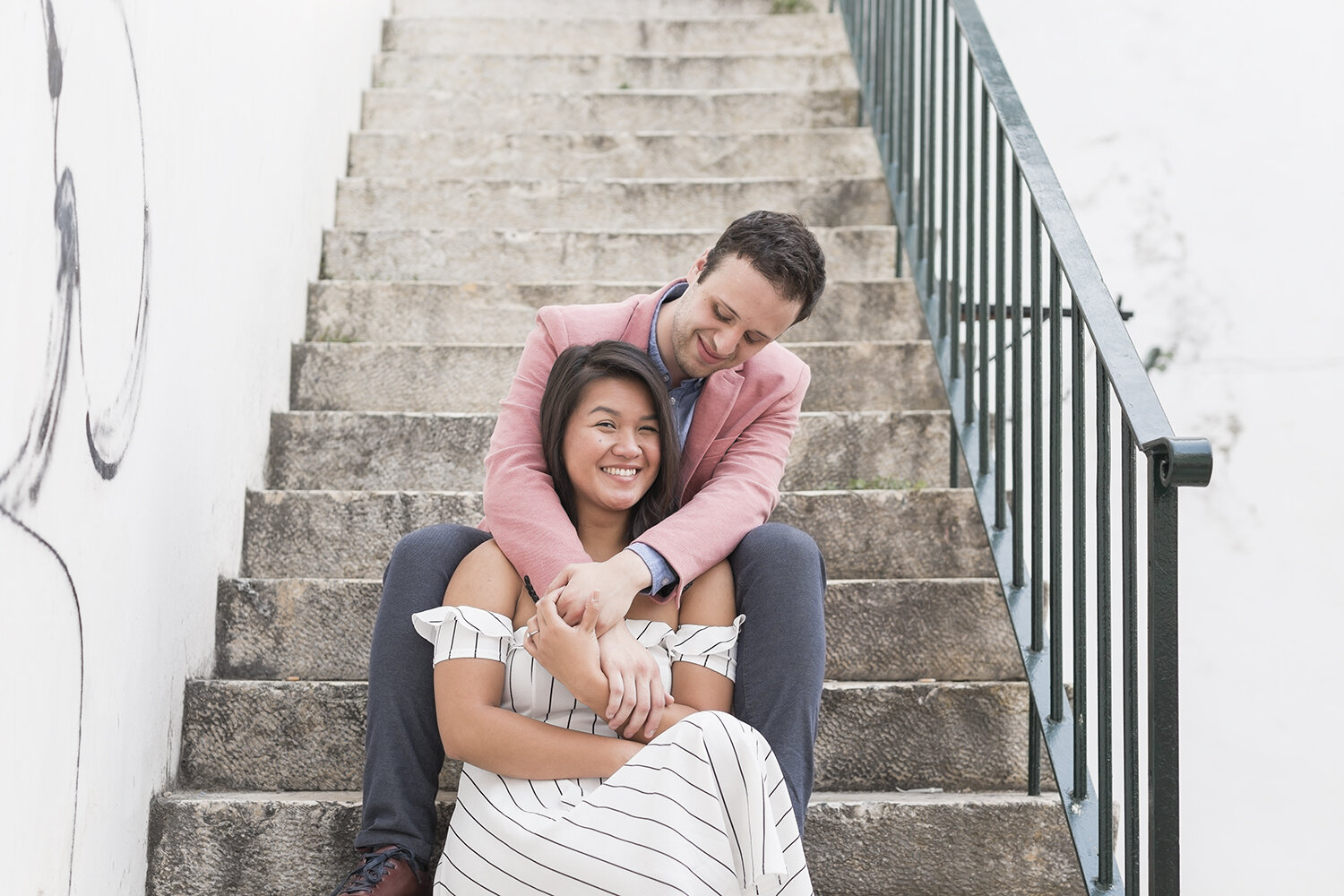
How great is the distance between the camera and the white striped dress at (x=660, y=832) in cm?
116

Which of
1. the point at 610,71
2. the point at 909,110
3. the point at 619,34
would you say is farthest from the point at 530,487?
the point at 619,34

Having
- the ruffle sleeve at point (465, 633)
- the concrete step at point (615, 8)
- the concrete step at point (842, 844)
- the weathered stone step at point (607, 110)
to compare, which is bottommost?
the concrete step at point (842, 844)

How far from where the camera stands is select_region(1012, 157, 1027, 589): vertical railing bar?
1.70 meters

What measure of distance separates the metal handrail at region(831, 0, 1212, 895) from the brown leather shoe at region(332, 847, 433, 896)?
80cm

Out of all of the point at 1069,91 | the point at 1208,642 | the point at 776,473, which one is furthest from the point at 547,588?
the point at 1069,91

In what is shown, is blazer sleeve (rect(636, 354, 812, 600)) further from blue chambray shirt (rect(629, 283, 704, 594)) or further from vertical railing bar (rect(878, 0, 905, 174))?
vertical railing bar (rect(878, 0, 905, 174))

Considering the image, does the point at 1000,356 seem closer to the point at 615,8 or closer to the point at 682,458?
the point at 682,458

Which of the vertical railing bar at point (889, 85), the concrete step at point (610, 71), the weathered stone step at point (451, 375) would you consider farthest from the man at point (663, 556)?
the concrete step at point (610, 71)

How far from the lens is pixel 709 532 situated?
1467mm

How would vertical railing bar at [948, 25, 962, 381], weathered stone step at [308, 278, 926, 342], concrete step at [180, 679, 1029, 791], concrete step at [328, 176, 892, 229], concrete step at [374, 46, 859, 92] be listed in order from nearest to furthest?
1. concrete step at [180, 679, 1029, 791]
2. vertical railing bar at [948, 25, 962, 381]
3. weathered stone step at [308, 278, 926, 342]
4. concrete step at [328, 176, 892, 229]
5. concrete step at [374, 46, 859, 92]

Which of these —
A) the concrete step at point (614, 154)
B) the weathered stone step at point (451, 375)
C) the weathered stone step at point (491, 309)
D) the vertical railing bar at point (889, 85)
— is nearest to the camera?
the weathered stone step at point (451, 375)

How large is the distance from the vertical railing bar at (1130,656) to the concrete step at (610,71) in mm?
2349

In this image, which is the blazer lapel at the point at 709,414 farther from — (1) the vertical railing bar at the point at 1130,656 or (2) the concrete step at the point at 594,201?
(2) the concrete step at the point at 594,201

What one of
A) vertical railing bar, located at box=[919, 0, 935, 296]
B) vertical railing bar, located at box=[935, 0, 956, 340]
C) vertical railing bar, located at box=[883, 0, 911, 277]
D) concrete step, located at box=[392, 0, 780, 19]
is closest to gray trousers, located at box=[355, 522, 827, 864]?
vertical railing bar, located at box=[935, 0, 956, 340]
